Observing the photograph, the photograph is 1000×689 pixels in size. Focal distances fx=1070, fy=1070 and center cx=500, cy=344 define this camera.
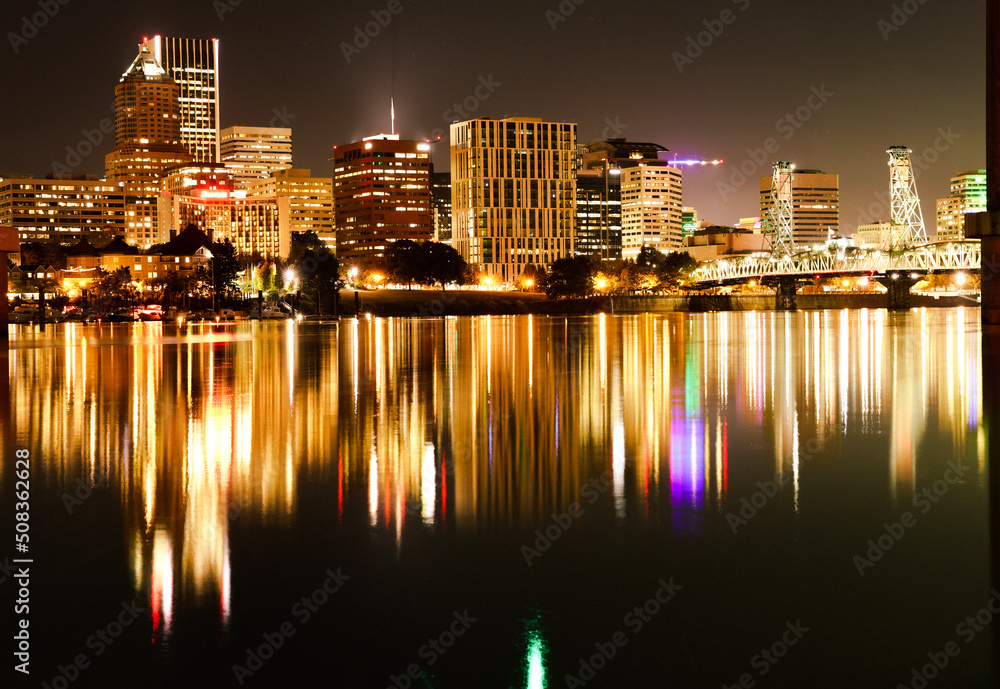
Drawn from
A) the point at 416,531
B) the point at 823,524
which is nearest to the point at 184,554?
the point at 416,531

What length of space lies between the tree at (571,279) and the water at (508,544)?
16268cm

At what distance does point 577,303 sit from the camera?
15650cm

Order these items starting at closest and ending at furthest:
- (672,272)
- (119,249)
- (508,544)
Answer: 1. (508,544)
2. (119,249)
3. (672,272)

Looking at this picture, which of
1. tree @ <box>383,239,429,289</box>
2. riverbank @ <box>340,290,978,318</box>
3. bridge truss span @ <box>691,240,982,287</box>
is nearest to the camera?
riverbank @ <box>340,290,978,318</box>

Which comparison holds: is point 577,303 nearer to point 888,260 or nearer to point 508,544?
point 888,260

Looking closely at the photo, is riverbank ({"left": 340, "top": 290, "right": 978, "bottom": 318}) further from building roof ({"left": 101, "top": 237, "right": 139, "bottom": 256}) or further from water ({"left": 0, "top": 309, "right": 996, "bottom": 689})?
water ({"left": 0, "top": 309, "right": 996, "bottom": 689})

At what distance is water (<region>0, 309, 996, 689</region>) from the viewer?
20.2 feet

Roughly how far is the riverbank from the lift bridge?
15.9ft

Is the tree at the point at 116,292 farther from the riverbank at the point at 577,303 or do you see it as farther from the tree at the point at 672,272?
the tree at the point at 672,272

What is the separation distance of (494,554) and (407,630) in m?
1.73

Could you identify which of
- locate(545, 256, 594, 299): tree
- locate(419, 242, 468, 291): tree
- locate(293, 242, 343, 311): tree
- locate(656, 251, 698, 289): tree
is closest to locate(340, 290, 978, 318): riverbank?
locate(419, 242, 468, 291): tree

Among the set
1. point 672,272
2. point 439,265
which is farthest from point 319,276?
point 672,272

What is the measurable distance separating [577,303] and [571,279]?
25.5 meters

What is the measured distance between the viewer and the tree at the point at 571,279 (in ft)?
595
